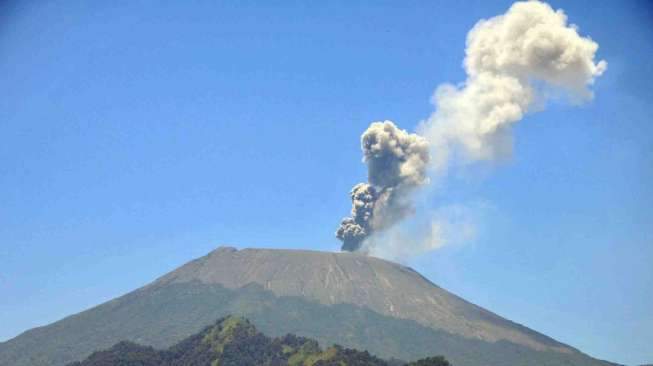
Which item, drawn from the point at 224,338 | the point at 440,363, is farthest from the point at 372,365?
the point at 224,338

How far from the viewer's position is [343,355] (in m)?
125

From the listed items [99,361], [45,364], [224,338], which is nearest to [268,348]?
[224,338]

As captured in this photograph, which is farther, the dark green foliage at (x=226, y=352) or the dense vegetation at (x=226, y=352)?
the dark green foliage at (x=226, y=352)

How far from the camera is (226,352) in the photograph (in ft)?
465

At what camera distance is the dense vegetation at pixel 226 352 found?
451 ft

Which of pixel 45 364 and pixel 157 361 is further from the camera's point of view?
pixel 45 364

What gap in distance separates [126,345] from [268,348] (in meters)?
27.4

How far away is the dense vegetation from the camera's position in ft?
451

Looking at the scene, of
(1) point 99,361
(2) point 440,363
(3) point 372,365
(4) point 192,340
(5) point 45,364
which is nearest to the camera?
(2) point 440,363

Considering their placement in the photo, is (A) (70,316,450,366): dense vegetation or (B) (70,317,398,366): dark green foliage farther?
(B) (70,317,398,366): dark green foliage

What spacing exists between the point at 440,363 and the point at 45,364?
409 ft

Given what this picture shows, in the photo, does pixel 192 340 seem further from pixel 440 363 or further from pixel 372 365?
pixel 440 363

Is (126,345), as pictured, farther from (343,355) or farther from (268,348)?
(343,355)

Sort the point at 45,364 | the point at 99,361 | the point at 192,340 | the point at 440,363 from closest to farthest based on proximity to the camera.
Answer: the point at 440,363, the point at 99,361, the point at 192,340, the point at 45,364
